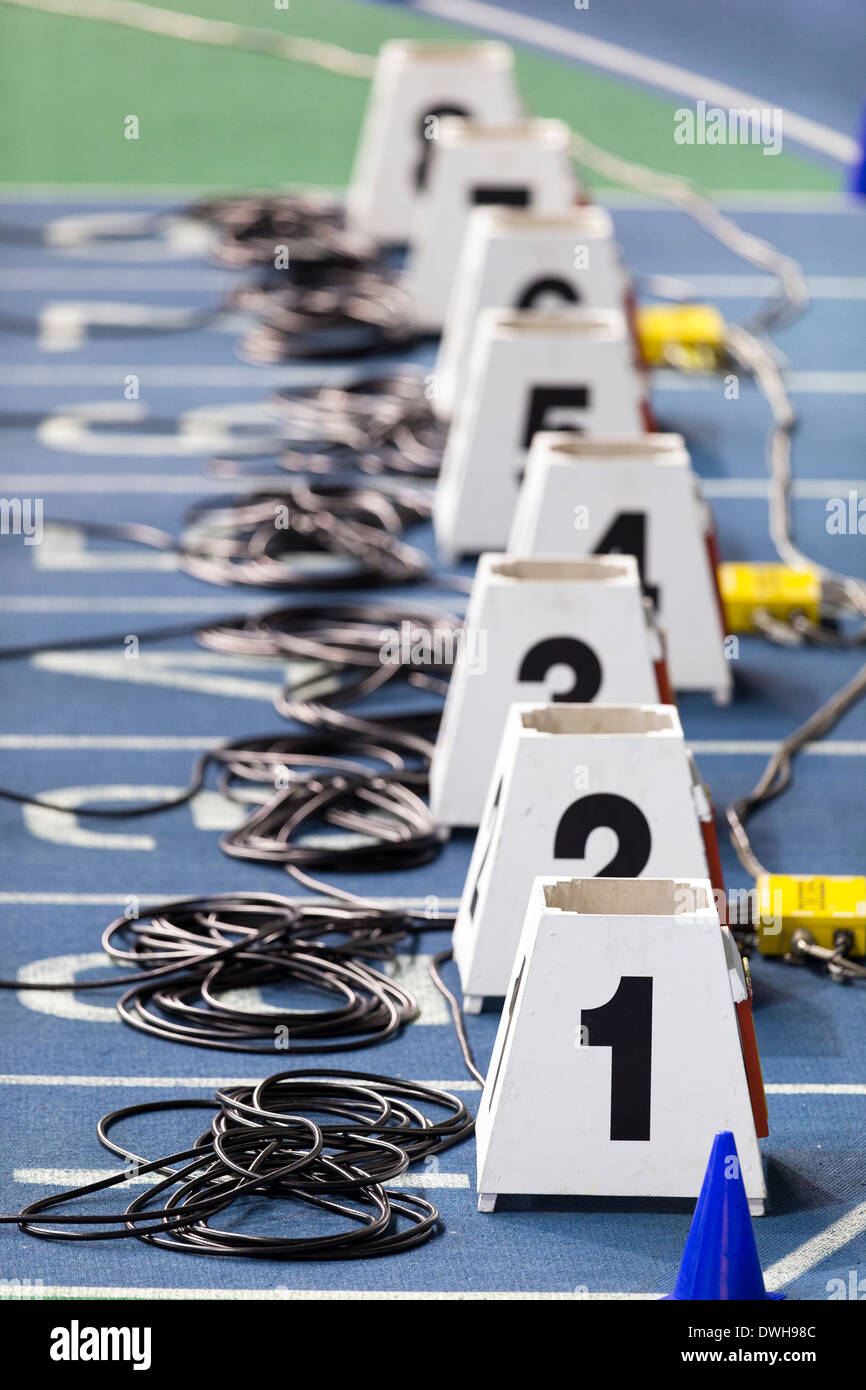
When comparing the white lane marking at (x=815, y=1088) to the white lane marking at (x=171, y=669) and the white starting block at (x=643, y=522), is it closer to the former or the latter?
the white starting block at (x=643, y=522)

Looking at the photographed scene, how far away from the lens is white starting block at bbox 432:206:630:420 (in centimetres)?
892

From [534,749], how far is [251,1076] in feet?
3.11

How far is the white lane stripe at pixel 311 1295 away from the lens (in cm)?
399

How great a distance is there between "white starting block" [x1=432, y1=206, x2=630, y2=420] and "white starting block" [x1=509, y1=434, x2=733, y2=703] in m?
2.13

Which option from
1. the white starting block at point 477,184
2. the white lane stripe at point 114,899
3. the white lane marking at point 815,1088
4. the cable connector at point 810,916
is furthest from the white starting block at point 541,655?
the white starting block at point 477,184

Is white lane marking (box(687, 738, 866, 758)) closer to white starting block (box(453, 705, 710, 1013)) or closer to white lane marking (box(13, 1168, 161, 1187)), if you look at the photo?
white starting block (box(453, 705, 710, 1013))

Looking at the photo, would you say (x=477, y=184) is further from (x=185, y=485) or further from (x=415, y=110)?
Answer: (x=185, y=485)

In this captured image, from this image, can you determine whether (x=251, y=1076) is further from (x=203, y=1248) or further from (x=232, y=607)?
(x=232, y=607)

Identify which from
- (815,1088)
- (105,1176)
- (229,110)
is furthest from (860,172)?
(105,1176)

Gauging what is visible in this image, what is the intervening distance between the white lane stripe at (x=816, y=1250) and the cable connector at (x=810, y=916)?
1.07 m

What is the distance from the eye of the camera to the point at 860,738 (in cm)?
677

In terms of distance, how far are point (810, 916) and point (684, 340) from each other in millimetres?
5377

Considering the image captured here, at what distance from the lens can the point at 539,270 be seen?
29.5 feet
